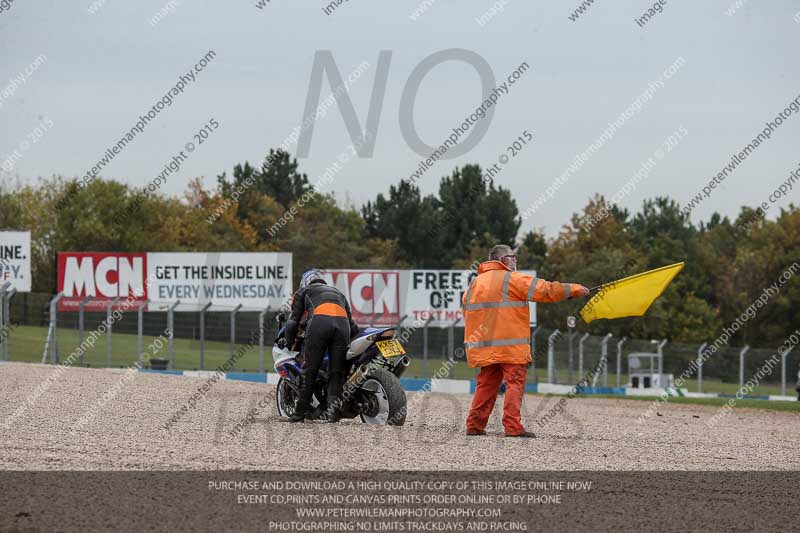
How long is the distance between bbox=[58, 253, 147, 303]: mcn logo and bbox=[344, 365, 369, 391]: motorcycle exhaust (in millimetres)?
29027

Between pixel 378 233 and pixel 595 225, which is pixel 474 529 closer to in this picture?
pixel 595 225

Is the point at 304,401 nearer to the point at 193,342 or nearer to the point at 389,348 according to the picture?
the point at 389,348

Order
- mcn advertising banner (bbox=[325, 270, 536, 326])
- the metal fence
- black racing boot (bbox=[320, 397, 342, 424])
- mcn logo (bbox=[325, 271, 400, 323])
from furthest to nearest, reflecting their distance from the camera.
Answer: mcn logo (bbox=[325, 271, 400, 323]) → mcn advertising banner (bbox=[325, 270, 536, 326]) → the metal fence → black racing boot (bbox=[320, 397, 342, 424])

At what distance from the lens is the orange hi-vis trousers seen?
1225cm

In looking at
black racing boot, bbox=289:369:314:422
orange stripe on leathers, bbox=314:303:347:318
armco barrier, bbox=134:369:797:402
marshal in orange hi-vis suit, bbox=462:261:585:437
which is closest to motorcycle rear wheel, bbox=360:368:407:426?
black racing boot, bbox=289:369:314:422

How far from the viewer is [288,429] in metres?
12.3

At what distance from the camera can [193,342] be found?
3086 cm

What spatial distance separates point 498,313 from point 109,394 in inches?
262

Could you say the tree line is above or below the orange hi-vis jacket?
above

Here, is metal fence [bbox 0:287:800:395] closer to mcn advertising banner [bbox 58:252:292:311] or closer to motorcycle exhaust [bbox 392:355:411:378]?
mcn advertising banner [bbox 58:252:292:311]

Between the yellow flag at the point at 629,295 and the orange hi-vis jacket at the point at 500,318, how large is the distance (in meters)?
0.84

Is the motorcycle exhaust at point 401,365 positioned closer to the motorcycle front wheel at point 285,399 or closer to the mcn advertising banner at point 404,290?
the motorcycle front wheel at point 285,399

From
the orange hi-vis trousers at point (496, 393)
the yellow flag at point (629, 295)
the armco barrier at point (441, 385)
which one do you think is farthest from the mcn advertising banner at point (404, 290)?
the orange hi-vis trousers at point (496, 393)

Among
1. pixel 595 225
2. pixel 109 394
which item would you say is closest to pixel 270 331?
pixel 109 394
